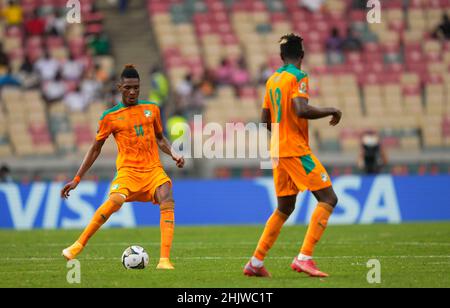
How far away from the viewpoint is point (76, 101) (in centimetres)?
2970

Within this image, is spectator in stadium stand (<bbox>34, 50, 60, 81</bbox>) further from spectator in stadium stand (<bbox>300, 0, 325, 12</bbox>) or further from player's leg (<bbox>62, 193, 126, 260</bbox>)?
player's leg (<bbox>62, 193, 126, 260</bbox>)

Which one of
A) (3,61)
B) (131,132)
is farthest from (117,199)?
(3,61)

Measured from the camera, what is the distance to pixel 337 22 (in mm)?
33656

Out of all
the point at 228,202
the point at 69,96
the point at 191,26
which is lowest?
the point at 228,202

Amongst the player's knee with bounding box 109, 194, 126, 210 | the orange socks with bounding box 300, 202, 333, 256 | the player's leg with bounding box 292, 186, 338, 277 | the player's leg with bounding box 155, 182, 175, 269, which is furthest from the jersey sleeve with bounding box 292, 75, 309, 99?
the player's knee with bounding box 109, 194, 126, 210

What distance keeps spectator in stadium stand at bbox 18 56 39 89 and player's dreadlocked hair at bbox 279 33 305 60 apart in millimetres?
19328

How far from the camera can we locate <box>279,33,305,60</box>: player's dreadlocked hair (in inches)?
452

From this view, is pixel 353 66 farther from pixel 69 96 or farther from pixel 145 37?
pixel 69 96

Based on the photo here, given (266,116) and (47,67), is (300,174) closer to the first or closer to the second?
(266,116)

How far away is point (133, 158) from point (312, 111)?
9.07 feet

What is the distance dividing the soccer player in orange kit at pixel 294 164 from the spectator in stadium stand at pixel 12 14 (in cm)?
2225

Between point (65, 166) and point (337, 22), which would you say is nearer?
point (65, 166)
